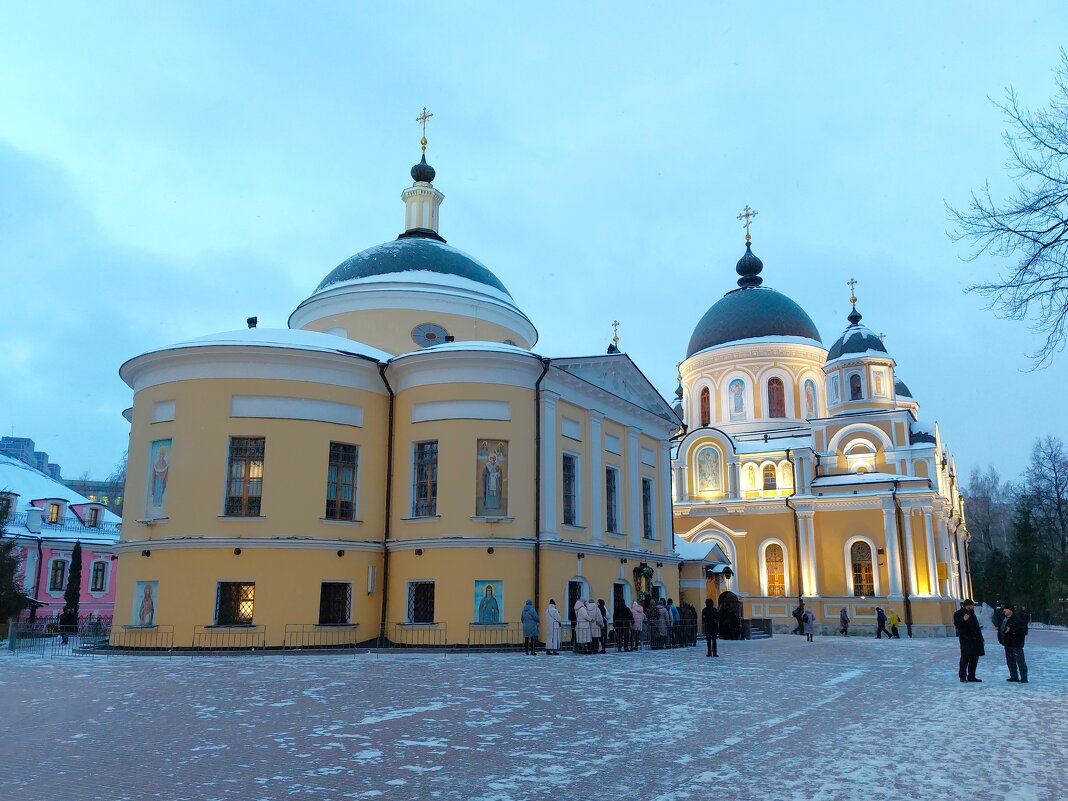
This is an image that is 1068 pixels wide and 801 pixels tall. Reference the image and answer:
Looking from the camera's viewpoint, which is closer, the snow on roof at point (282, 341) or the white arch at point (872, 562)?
the snow on roof at point (282, 341)

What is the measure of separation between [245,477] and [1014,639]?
56.9 feet

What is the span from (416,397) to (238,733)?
1514 centimetres

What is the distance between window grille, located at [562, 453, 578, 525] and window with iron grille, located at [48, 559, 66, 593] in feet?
94.0

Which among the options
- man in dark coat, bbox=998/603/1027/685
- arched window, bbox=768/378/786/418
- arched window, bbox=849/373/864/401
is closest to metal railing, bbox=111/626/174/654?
man in dark coat, bbox=998/603/1027/685

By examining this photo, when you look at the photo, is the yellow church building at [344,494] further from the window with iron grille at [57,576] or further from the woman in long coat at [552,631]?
the window with iron grille at [57,576]

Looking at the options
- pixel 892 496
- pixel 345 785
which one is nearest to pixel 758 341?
pixel 892 496

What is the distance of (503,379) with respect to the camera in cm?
2356

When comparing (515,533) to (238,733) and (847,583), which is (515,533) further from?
(847,583)

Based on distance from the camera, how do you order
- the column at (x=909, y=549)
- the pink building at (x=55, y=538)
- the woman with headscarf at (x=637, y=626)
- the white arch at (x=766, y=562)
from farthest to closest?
1. the white arch at (x=766, y=562)
2. the column at (x=909, y=549)
3. the pink building at (x=55, y=538)
4. the woman with headscarf at (x=637, y=626)

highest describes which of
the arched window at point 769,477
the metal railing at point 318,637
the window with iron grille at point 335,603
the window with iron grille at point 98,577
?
the arched window at point 769,477

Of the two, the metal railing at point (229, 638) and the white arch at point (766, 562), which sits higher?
the white arch at point (766, 562)

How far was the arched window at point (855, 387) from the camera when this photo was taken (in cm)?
Result: 4541

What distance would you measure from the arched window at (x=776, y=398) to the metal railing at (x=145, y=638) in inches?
1432

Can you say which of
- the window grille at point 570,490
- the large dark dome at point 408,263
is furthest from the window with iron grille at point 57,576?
the window grille at point 570,490
